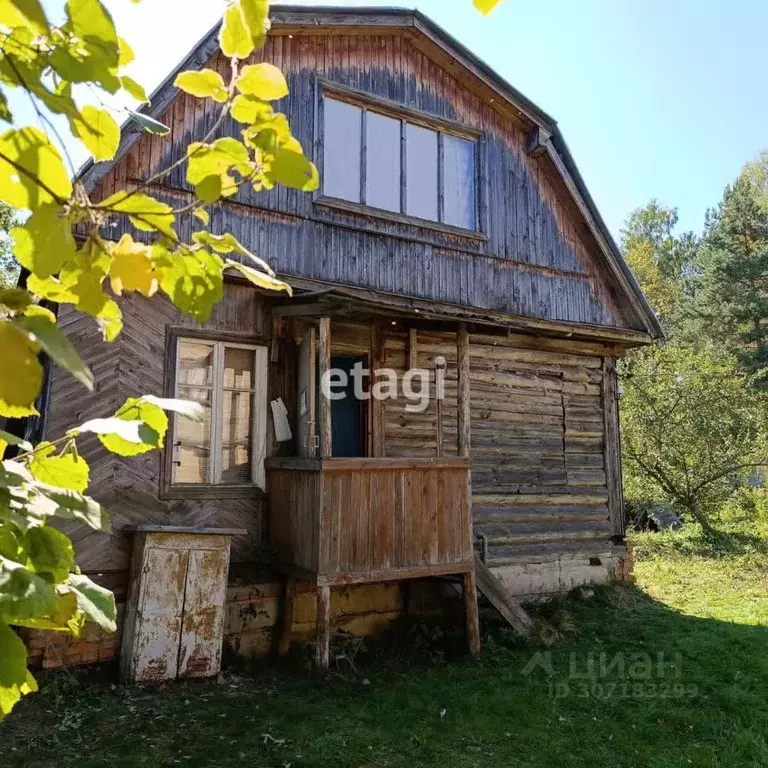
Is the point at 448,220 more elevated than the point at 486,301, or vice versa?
the point at 448,220

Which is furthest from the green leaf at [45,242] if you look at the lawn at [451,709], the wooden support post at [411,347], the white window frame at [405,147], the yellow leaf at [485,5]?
the wooden support post at [411,347]

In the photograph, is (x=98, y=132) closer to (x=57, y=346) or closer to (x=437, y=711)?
(x=57, y=346)

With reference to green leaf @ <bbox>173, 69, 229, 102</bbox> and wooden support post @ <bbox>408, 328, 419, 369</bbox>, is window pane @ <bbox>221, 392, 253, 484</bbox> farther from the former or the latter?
green leaf @ <bbox>173, 69, 229, 102</bbox>

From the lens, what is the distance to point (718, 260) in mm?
29703

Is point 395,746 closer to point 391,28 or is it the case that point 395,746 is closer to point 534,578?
point 534,578

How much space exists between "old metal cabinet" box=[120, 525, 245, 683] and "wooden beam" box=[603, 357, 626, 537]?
635cm

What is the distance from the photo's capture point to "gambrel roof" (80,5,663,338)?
735 centimetres

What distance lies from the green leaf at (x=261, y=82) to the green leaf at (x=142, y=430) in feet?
1.70

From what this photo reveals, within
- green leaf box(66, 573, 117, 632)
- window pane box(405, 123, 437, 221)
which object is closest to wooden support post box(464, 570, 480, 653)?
window pane box(405, 123, 437, 221)

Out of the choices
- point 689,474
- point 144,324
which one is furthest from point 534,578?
point 689,474

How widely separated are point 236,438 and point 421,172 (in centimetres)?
435

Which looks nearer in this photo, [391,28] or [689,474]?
[391,28]

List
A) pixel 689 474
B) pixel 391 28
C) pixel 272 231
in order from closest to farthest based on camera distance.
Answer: pixel 272 231 < pixel 391 28 < pixel 689 474

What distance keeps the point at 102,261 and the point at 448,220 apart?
8.59 meters
